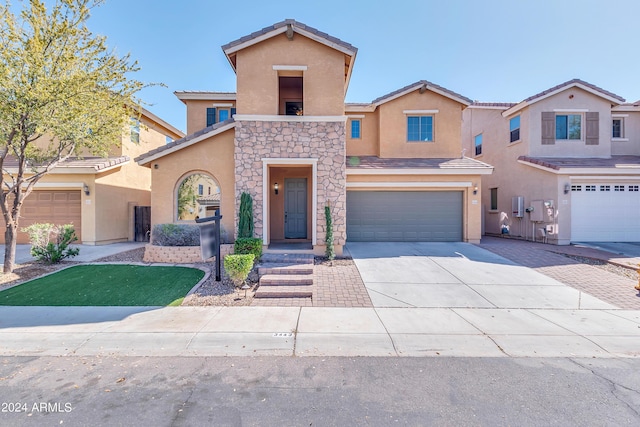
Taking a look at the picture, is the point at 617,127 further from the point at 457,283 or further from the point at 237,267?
the point at 237,267

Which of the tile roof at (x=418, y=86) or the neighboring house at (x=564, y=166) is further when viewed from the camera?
the tile roof at (x=418, y=86)

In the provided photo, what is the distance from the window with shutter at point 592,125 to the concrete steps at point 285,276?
1586cm


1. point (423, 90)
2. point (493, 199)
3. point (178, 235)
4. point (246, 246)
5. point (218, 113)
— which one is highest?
point (423, 90)

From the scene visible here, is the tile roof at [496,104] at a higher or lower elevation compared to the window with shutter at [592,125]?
higher

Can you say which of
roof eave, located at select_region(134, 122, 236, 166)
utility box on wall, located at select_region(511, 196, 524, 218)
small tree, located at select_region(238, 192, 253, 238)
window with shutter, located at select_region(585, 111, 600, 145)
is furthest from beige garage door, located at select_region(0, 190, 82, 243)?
window with shutter, located at select_region(585, 111, 600, 145)

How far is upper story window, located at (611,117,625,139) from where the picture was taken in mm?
15078

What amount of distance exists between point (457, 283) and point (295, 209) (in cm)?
681

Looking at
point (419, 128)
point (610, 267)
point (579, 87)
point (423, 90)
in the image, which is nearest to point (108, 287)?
point (419, 128)

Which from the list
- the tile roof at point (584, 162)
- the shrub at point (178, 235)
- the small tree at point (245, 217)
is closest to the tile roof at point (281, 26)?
the small tree at point (245, 217)

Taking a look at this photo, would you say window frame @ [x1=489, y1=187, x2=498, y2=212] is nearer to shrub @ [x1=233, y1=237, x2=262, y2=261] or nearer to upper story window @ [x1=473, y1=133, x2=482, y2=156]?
upper story window @ [x1=473, y1=133, x2=482, y2=156]

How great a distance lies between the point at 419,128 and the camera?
44.7 ft

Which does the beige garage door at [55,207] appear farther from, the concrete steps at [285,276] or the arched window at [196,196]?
the concrete steps at [285,276]

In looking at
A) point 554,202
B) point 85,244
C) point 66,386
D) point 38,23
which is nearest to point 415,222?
point 554,202

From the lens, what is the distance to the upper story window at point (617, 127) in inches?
594
